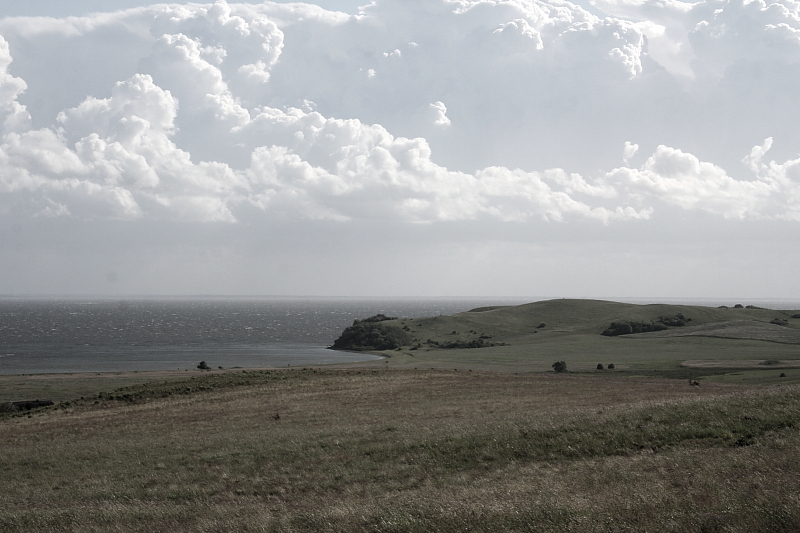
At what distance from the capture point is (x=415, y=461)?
18.5m

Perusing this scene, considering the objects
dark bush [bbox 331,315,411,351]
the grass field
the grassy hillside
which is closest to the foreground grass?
the grass field

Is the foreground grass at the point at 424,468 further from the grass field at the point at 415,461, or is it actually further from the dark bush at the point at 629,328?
the dark bush at the point at 629,328

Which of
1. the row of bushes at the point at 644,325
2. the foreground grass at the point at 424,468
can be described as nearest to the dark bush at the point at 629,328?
the row of bushes at the point at 644,325

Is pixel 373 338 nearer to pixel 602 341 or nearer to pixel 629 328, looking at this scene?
pixel 602 341

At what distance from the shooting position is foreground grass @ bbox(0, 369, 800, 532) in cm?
1162

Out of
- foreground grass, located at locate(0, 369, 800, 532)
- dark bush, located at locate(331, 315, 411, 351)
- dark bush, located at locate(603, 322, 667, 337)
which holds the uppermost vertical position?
foreground grass, located at locate(0, 369, 800, 532)

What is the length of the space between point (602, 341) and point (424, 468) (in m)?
81.0

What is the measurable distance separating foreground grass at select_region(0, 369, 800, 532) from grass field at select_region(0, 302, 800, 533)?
0.07 metres

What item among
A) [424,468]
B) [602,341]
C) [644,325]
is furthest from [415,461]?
[644,325]

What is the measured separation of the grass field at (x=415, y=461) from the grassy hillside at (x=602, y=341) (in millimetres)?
19624

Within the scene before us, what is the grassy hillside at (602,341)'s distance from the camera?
58.8 m

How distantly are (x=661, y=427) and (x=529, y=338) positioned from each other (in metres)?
93.0

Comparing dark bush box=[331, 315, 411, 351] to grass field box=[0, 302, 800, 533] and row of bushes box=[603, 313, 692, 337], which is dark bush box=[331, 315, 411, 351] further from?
grass field box=[0, 302, 800, 533]

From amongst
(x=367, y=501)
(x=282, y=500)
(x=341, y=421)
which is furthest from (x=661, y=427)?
(x=341, y=421)
